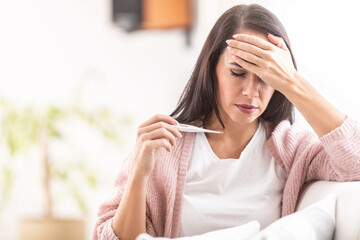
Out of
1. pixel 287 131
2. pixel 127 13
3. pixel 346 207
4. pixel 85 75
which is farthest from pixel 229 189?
pixel 85 75

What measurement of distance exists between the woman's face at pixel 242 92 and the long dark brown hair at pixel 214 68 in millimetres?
32

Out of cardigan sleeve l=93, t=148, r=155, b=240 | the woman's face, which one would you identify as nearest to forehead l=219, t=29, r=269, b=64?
the woman's face

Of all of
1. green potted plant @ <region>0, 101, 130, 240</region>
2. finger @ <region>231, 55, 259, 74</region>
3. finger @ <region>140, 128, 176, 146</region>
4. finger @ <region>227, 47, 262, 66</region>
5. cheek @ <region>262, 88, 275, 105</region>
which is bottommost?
green potted plant @ <region>0, 101, 130, 240</region>

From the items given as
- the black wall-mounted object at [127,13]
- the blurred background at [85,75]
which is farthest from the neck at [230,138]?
the black wall-mounted object at [127,13]

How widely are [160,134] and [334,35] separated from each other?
3.50ft

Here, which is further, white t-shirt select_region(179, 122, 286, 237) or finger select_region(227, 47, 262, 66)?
white t-shirt select_region(179, 122, 286, 237)

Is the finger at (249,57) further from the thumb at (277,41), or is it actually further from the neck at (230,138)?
the neck at (230,138)

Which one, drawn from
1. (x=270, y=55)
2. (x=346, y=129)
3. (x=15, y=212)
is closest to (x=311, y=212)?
(x=346, y=129)

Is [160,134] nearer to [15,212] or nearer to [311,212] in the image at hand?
[311,212]

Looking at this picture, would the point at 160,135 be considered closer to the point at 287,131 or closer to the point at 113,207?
the point at 113,207

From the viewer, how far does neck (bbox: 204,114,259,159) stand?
1527mm

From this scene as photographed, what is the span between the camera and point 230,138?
1.54 m

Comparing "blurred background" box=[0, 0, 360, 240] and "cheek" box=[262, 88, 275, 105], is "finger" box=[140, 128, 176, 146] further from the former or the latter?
"blurred background" box=[0, 0, 360, 240]

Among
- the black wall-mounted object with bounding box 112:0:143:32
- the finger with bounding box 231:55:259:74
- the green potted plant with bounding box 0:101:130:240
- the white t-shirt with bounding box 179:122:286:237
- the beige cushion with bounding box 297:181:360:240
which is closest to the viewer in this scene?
the beige cushion with bounding box 297:181:360:240
